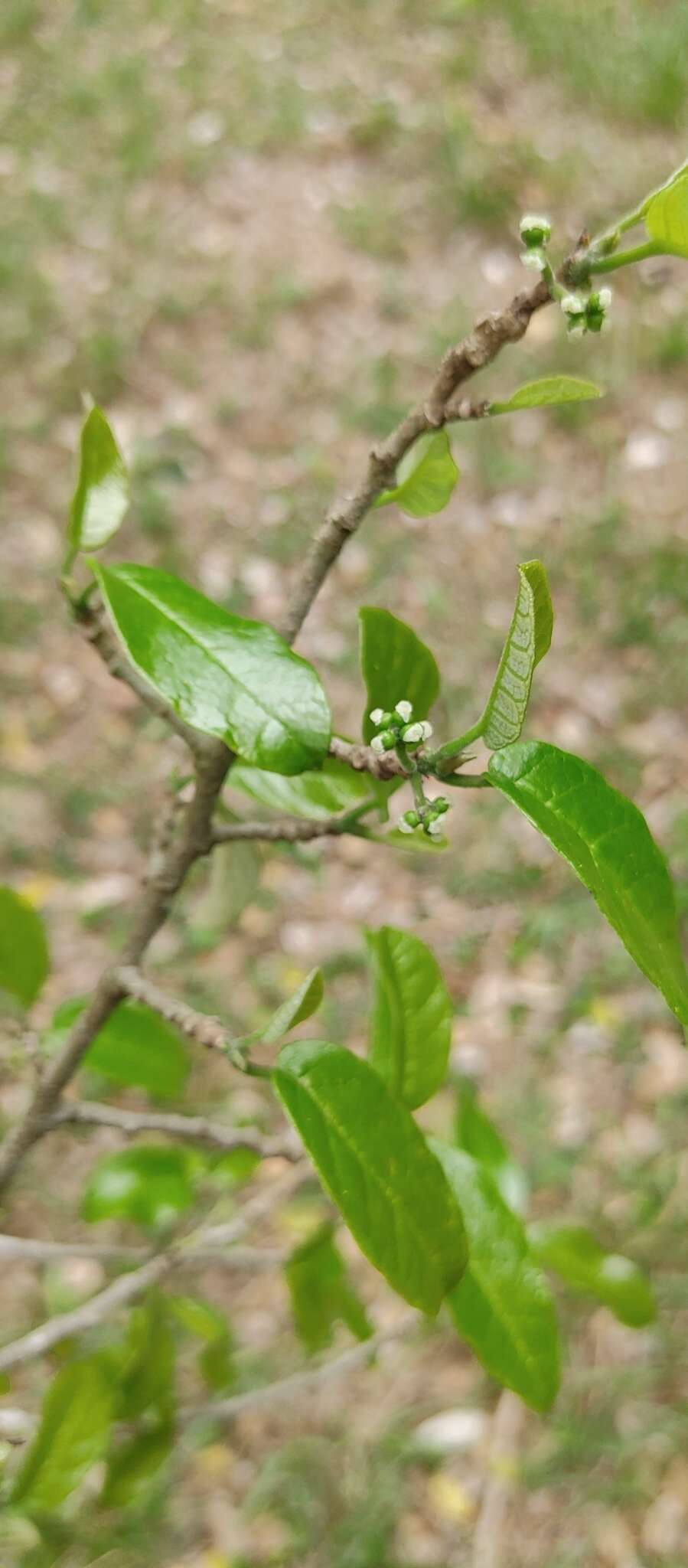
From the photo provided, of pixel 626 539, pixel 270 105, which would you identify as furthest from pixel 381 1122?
pixel 270 105

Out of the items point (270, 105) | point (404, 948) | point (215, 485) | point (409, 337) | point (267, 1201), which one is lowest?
point (267, 1201)

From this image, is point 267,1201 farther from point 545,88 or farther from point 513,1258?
point 545,88

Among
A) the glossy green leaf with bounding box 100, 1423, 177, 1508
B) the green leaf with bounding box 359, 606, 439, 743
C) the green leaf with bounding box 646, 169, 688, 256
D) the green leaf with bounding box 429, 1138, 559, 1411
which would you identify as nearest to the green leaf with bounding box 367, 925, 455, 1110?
the green leaf with bounding box 429, 1138, 559, 1411

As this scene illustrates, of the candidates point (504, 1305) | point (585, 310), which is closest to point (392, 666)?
point (585, 310)

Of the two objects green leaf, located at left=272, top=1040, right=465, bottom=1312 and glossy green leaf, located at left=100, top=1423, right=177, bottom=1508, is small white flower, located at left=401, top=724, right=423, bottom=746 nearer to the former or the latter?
green leaf, located at left=272, top=1040, right=465, bottom=1312

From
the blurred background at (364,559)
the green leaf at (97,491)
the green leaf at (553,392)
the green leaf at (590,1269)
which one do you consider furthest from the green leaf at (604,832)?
the green leaf at (590,1269)

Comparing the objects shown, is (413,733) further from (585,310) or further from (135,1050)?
(135,1050)
